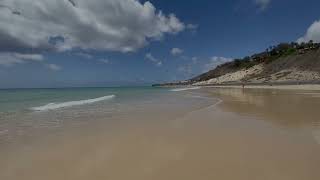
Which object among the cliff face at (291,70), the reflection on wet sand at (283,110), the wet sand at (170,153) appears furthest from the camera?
the cliff face at (291,70)

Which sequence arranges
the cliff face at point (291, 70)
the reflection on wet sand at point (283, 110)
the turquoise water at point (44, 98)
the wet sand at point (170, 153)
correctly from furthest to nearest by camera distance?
the cliff face at point (291, 70) → the turquoise water at point (44, 98) → the reflection on wet sand at point (283, 110) → the wet sand at point (170, 153)

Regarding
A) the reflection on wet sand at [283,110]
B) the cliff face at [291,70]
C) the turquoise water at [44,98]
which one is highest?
the cliff face at [291,70]

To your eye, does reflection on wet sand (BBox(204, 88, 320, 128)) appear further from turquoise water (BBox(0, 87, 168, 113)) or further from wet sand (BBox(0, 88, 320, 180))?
turquoise water (BBox(0, 87, 168, 113))

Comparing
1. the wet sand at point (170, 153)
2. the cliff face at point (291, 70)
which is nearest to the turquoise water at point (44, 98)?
the wet sand at point (170, 153)

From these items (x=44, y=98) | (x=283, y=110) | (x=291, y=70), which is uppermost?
(x=291, y=70)

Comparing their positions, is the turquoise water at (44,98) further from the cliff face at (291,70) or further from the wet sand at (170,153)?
the cliff face at (291,70)

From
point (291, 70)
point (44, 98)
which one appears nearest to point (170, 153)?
point (44, 98)

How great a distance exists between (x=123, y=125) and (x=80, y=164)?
5469mm

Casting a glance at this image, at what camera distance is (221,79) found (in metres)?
115

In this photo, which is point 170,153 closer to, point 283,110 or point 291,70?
point 283,110

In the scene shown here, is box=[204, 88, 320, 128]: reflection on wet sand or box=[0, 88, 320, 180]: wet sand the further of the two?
box=[204, 88, 320, 128]: reflection on wet sand

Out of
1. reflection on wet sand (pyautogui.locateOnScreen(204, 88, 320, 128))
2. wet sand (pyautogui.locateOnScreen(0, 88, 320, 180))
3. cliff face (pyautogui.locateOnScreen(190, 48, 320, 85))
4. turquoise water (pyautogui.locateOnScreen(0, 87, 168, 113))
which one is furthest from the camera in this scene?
cliff face (pyautogui.locateOnScreen(190, 48, 320, 85))

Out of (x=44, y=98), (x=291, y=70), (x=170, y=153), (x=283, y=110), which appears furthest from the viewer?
(x=291, y=70)

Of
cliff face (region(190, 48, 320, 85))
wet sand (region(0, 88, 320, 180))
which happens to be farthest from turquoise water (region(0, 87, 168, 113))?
cliff face (region(190, 48, 320, 85))
